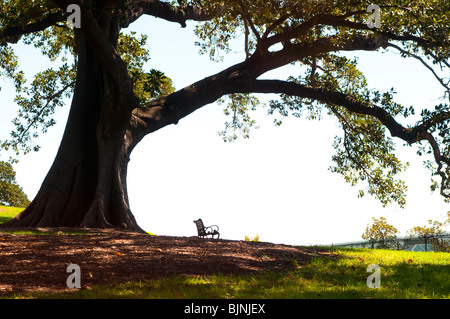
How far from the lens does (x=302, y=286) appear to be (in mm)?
7973

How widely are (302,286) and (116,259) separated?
344cm

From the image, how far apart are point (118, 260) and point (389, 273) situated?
5.33 metres

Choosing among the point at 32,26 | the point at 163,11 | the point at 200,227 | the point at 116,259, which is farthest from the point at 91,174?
the point at 163,11

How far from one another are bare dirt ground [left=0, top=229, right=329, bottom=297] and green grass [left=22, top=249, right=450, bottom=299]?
1.46 ft

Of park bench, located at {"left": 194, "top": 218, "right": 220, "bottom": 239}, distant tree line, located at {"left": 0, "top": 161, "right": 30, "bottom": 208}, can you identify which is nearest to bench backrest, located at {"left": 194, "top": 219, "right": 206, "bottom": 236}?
park bench, located at {"left": 194, "top": 218, "right": 220, "bottom": 239}

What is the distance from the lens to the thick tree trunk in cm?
1513

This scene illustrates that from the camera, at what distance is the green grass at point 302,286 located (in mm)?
6938

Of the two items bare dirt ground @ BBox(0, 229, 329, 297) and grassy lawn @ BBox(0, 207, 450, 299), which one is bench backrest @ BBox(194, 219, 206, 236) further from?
grassy lawn @ BBox(0, 207, 450, 299)

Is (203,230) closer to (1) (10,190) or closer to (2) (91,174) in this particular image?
(2) (91,174)

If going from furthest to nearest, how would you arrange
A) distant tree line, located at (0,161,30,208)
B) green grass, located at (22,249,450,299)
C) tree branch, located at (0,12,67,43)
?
distant tree line, located at (0,161,30,208) < tree branch, located at (0,12,67,43) < green grass, located at (22,249,450,299)
